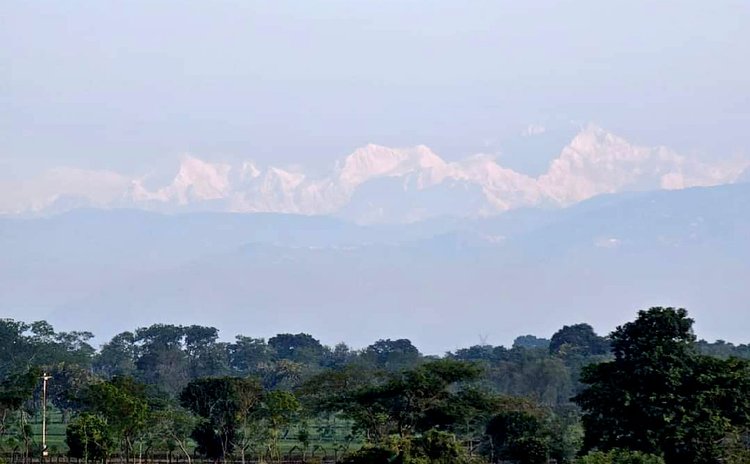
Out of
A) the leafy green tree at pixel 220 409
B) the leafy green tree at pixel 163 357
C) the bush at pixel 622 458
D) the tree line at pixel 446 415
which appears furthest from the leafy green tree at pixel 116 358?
the bush at pixel 622 458

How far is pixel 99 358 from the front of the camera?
145 metres

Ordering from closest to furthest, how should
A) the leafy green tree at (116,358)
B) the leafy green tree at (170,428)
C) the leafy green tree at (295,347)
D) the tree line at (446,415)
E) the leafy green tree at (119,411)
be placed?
the tree line at (446,415)
the leafy green tree at (119,411)
the leafy green tree at (170,428)
the leafy green tree at (116,358)
the leafy green tree at (295,347)

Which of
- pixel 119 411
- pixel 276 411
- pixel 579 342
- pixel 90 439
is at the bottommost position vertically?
pixel 90 439

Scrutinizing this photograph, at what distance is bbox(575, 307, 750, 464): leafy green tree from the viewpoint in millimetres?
49906

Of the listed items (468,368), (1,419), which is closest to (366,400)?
(468,368)

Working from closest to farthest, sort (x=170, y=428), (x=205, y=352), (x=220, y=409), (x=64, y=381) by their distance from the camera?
(x=170, y=428) → (x=220, y=409) → (x=64, y=381) → (x=205, y=352)

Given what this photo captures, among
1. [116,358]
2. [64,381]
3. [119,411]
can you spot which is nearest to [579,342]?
[116,358]

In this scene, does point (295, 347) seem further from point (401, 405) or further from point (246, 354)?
point (401, 405)

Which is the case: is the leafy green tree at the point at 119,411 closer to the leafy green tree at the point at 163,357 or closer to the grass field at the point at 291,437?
the grass field at the point at 291,437

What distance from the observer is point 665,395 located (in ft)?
167

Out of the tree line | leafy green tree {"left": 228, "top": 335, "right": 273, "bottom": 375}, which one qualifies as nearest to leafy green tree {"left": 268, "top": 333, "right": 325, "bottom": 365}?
leafy green tree {"left": 228, "top": 335, "right": 273, "bottom": 375}

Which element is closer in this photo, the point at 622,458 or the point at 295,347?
the point at 622,458

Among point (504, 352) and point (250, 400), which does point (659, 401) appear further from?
point (504, 352)

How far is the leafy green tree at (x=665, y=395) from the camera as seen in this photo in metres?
49.9
